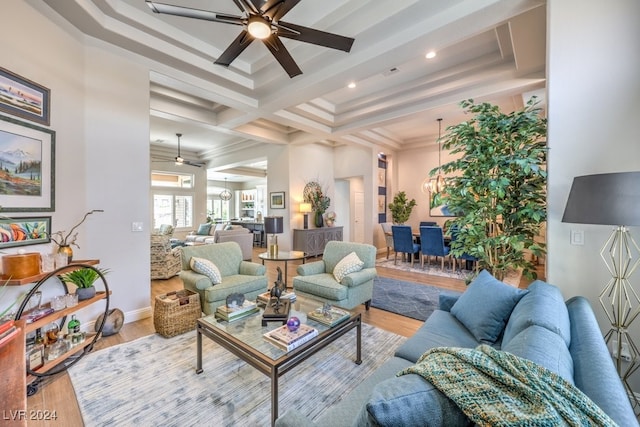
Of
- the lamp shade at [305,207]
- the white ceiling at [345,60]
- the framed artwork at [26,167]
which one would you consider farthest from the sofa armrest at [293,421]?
the lamp shade at [305,207]

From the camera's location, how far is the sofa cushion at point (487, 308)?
5.94 feet

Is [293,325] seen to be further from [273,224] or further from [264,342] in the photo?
[273,224]

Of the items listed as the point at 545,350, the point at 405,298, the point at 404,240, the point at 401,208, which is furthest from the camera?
the point at 401,208

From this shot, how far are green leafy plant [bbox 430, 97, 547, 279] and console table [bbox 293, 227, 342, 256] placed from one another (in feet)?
14.7

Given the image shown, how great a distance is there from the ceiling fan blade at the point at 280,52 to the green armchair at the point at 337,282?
2294 mm

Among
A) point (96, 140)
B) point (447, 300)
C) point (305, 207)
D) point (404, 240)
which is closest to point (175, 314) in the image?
point (96, 140)

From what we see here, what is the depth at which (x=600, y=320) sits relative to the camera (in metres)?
2.00

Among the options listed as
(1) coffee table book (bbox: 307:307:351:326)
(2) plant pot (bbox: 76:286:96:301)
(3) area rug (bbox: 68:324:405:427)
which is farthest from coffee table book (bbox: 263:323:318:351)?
(2) plant pot (bbox: 76:286:96:301)

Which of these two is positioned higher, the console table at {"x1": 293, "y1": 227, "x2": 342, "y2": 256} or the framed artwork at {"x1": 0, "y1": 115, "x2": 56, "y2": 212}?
the framed artwork at {"x1": 0, "y1": 115, "x2": 56, "y2": 212}

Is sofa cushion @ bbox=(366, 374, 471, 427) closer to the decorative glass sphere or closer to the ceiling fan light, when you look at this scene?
the decorative glass sphere

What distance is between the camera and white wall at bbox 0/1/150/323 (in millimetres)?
2380

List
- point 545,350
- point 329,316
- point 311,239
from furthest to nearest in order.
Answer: point 311,239
point 329,316
point 545,350

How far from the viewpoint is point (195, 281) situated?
304 cm

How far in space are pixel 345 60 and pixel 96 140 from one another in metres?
3.02
